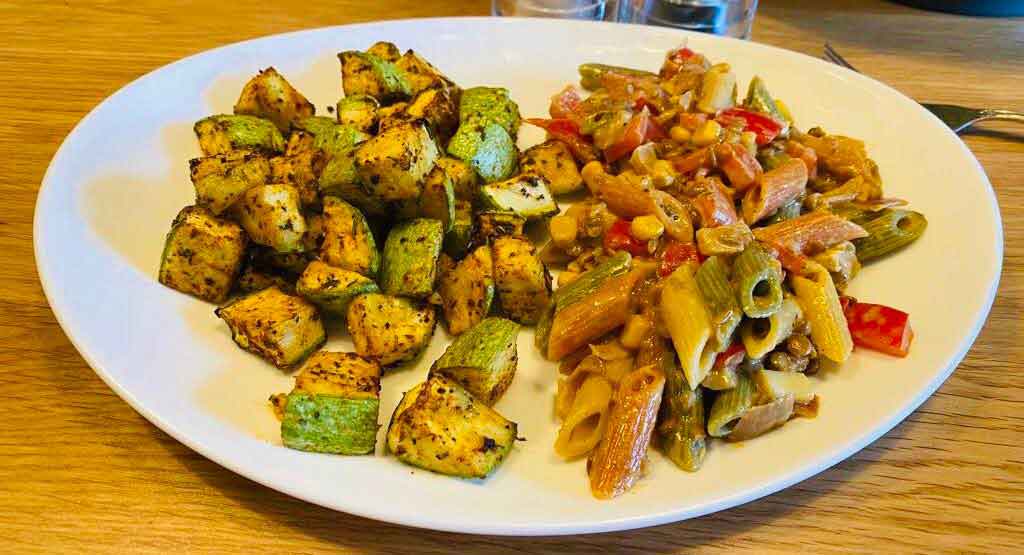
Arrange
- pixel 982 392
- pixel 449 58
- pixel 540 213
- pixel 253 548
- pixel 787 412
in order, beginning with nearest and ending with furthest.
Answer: pixel 253 548 < pixel 787 412 < pixel 982 392 < pixel 540 213 < pixel 449 58

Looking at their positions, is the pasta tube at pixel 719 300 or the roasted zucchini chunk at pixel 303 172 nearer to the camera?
the pasta tube at pixel 719 300

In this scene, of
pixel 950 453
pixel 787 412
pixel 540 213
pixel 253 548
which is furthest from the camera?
pixel 540 213

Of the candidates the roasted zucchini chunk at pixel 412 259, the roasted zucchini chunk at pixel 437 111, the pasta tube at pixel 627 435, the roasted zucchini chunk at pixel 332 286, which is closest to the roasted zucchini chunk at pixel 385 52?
the roasted zucchini chunk at pixel 437 111

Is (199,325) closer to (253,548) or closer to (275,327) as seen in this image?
(275,327)

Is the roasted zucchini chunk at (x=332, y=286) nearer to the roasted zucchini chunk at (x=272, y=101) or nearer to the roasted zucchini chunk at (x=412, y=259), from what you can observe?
the roasted zucchini chunk at (x=412, y=259)

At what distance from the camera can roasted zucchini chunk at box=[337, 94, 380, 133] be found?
2074mm

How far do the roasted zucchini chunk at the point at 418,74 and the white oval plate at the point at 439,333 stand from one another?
0.31m

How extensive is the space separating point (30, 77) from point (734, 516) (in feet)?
8.74

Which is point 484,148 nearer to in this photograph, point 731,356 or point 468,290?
point 468,290

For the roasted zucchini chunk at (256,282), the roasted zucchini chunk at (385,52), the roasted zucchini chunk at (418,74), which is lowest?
the roasted zucchini chunk at (256,282)

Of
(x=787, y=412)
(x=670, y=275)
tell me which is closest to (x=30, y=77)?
(x=670, y=275)

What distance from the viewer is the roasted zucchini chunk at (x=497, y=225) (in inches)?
72.2

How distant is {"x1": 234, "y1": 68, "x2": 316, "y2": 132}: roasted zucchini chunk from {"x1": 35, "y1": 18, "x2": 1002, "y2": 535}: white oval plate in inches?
7.6

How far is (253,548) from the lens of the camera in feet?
4.55
